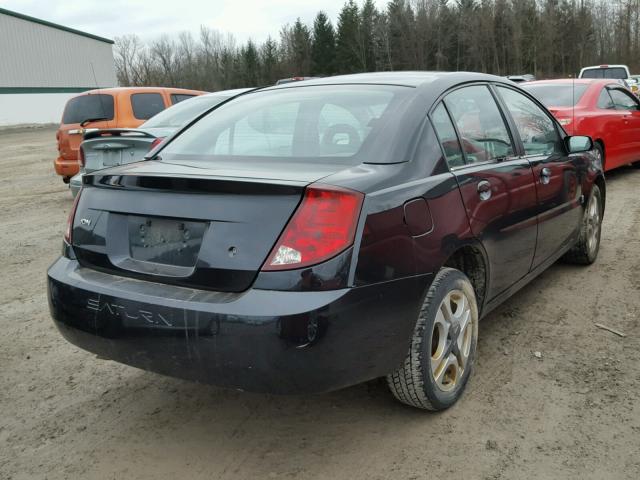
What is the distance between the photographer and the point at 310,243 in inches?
87.0

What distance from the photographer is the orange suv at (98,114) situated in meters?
9.43

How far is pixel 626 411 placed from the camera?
277 centimetres

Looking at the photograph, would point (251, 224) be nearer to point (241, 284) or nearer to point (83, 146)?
point (241, 284)

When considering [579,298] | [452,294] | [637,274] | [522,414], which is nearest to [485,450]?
[522,414]

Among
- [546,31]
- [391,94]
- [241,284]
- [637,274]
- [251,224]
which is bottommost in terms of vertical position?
[637,274]

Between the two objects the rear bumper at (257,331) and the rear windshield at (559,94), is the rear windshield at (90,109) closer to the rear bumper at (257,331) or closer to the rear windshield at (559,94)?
the rear windshield at (559,94)

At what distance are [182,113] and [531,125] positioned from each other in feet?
16.5

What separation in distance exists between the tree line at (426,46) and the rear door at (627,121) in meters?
44.6

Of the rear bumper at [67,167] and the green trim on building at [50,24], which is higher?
the green trim on building at [50,24]

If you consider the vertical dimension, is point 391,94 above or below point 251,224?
above

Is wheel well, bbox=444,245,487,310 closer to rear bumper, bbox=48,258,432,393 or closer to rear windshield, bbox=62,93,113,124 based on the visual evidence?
rear bumper, bbox=48,258,432,393

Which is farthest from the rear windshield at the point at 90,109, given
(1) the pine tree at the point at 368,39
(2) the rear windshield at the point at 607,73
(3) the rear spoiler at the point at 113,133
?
(1) the pine tree at the point at 368,39

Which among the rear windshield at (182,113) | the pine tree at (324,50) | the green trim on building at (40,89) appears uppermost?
the pine tree at (324,50)

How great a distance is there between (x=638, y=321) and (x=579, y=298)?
1.65ft
